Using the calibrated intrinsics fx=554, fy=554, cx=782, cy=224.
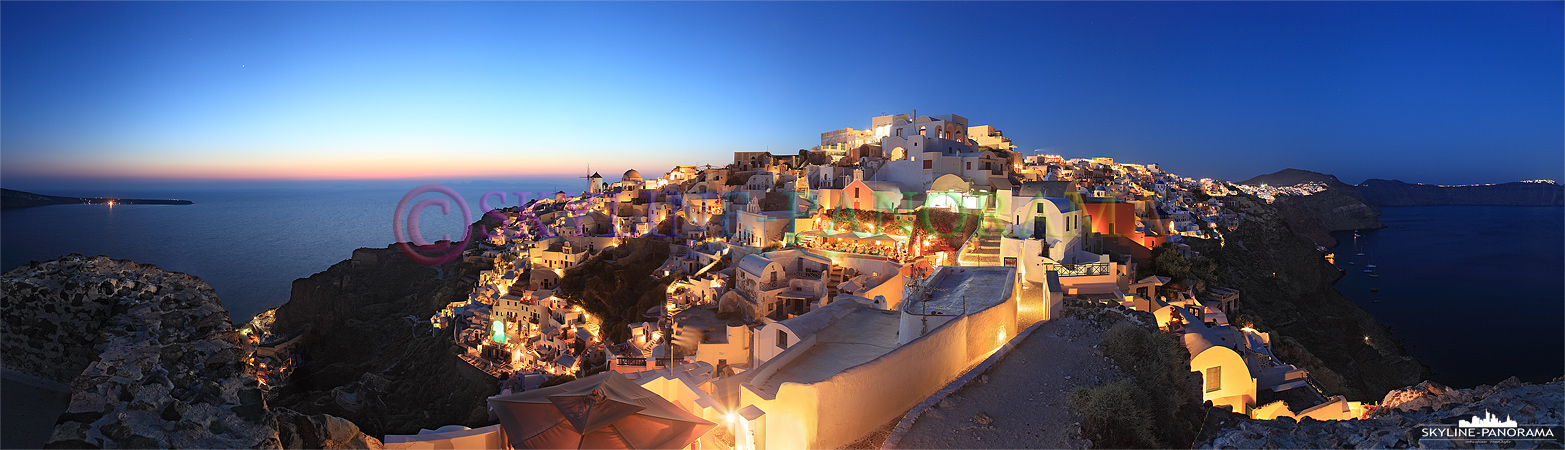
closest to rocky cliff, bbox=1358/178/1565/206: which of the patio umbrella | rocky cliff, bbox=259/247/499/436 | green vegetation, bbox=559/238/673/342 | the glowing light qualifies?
green vegetation, bbox=559/238/673/342

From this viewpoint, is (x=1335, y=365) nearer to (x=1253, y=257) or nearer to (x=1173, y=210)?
(x=1253, y=257)

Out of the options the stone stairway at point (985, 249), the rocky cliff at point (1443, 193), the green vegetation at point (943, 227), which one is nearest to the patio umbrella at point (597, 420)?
the stone stairway at point (985, 249)

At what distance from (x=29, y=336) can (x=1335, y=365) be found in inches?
1359

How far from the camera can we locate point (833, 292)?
18.5 m

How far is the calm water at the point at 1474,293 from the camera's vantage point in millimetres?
23031

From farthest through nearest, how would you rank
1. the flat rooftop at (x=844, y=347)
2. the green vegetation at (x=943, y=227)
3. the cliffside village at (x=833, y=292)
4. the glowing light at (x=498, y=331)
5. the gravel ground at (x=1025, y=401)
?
the glowing light at (x=498, y=331)
the green vegetation at (x=943, y=227)
the flat rooftop at (x=844, y=347)
the cliffside village at (x=833, y=292)
the gravel ground at (x=1025, y=401)

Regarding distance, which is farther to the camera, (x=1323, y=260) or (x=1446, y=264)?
(x=1323, y=260)

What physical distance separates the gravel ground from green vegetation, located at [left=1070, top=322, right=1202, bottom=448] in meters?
0.18

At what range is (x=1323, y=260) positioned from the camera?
135ft

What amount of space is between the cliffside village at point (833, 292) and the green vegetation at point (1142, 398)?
1578mm

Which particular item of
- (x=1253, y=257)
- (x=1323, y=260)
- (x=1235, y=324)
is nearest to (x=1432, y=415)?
(x=1235, y=324)

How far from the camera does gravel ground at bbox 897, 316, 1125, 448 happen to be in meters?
4.96

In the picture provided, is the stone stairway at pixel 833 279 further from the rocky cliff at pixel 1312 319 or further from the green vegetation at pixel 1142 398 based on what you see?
the rocky cliff at pixel 1312 319

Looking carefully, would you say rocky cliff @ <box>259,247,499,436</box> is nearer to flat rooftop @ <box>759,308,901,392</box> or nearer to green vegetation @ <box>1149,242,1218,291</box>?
flat rooftop @ <box>759,308,901,392</box>
